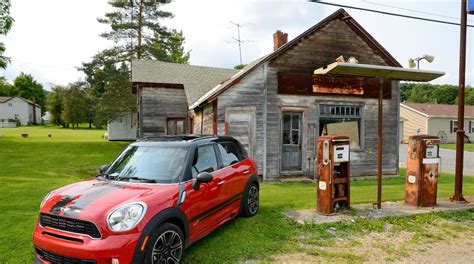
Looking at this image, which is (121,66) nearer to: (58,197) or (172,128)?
(172,128)

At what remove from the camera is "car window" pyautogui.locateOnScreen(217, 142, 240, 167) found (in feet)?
19.1

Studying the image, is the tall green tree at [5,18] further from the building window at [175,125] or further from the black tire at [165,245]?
the black tire at [165,245]

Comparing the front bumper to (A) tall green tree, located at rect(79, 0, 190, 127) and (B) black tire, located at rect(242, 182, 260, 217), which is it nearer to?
(B) black tire, located at rect(242, 182, 260, 217)

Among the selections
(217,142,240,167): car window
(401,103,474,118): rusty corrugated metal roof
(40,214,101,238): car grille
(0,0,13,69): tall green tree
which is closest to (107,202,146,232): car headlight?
(40,214,101,238): car grille

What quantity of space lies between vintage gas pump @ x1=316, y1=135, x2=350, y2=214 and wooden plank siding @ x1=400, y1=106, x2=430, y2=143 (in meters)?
34.5

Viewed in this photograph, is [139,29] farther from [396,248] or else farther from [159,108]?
[396,248]

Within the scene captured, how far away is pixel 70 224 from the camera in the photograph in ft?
12.2

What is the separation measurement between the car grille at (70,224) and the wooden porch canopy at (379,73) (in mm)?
4825

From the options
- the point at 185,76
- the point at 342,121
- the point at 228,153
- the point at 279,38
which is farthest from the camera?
the point at 185,76

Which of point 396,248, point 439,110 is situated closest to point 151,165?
point 396,248

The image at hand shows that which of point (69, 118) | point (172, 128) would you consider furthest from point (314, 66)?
point (69, 118)

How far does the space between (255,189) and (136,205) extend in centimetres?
330

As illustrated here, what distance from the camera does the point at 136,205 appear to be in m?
3.77

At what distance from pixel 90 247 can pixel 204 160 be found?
2.15 metres
